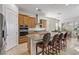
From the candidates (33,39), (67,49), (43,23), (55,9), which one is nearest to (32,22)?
(43,23)

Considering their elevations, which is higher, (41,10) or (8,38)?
(41,10)

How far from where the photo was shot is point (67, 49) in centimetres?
232

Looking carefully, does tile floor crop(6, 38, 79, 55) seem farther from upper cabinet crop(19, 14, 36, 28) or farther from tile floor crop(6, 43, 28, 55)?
upper cabinet crop(19, 14, 36, 28)

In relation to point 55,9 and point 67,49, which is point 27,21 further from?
point 67,49

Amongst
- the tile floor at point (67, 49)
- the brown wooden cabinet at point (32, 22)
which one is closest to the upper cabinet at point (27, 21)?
the brown wooden cabinet at point (32, 22)

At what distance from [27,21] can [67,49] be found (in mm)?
929

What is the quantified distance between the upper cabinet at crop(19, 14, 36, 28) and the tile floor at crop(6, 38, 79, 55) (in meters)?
0.38

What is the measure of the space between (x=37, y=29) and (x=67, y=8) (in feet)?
2.25

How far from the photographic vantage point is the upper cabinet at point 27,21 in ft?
7.37

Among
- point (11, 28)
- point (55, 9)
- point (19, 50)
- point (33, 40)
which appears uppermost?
point (55, 9)
